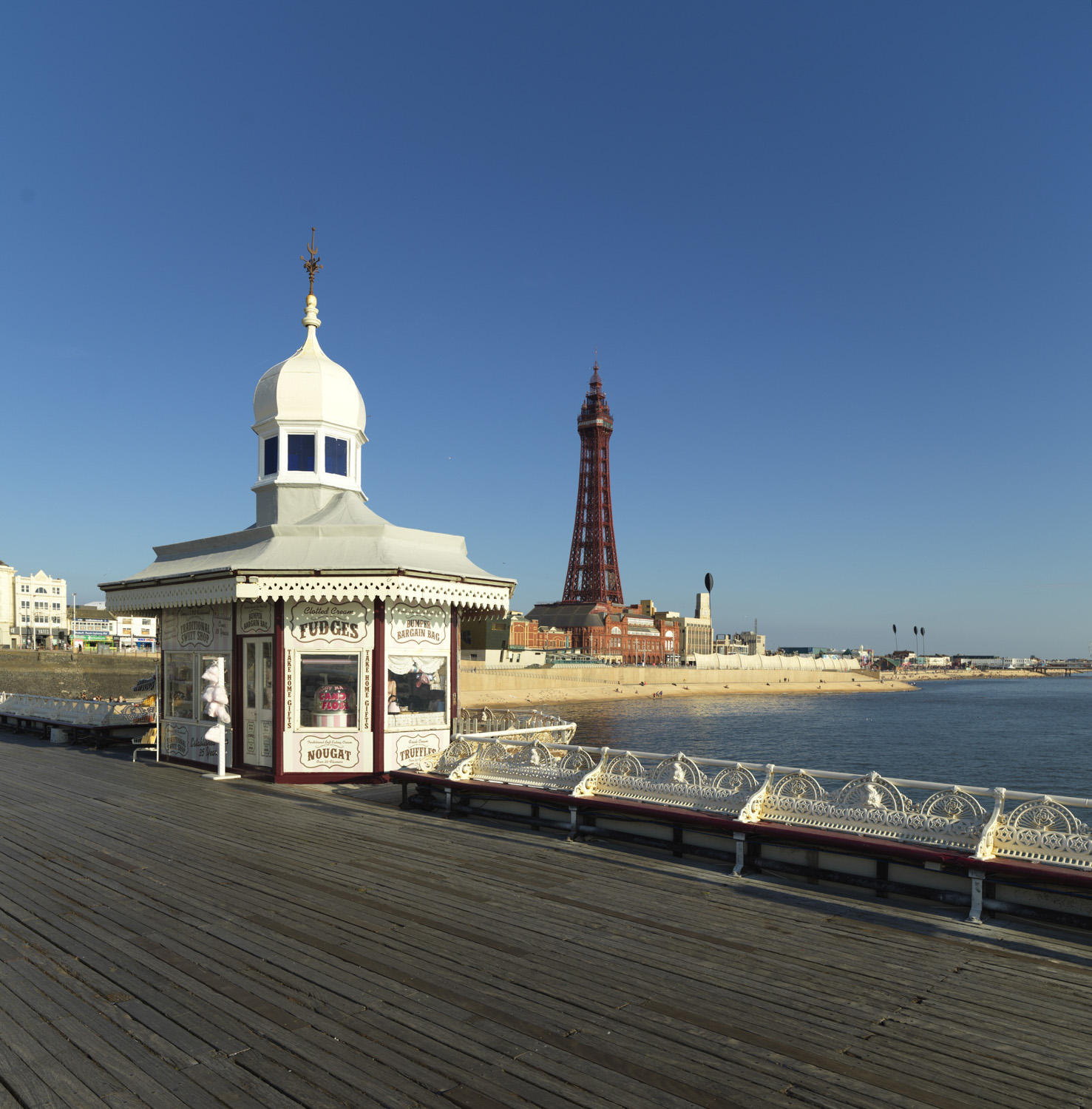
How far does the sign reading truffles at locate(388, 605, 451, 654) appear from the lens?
13086 mm

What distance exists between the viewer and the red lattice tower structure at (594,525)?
169 metres

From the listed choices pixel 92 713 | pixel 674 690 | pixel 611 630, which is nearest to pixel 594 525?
pixel 611 630

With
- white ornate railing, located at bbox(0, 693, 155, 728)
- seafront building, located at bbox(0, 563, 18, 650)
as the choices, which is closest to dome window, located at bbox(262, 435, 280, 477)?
white ornate railing, located at bbox(0, 693, 155, 728)

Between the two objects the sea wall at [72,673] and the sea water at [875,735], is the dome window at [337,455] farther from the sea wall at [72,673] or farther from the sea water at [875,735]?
the sea wall at [72,673]

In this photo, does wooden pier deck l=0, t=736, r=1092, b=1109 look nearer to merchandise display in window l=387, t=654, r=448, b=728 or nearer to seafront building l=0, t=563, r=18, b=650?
merchandise display in window l=387, t=654, r=448, b=728

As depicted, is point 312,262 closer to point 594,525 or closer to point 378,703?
point 378,703

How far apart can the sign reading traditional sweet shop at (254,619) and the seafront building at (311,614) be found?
1.0 inches

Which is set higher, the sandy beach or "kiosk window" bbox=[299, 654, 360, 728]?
"kiosk window" bbox=[299, 654, 360, 728]

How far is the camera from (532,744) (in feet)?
34.0

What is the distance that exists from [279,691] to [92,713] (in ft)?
28.7

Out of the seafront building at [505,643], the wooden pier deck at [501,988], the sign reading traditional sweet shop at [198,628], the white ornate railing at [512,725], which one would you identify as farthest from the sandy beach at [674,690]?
the wooden pier deck at [501,988]

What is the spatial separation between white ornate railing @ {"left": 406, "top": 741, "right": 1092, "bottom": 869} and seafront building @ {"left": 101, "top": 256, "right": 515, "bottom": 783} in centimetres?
228

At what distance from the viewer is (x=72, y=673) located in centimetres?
6306

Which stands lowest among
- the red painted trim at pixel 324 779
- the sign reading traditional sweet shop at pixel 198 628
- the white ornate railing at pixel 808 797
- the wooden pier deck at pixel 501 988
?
the red painted trim at pixel 324 779
